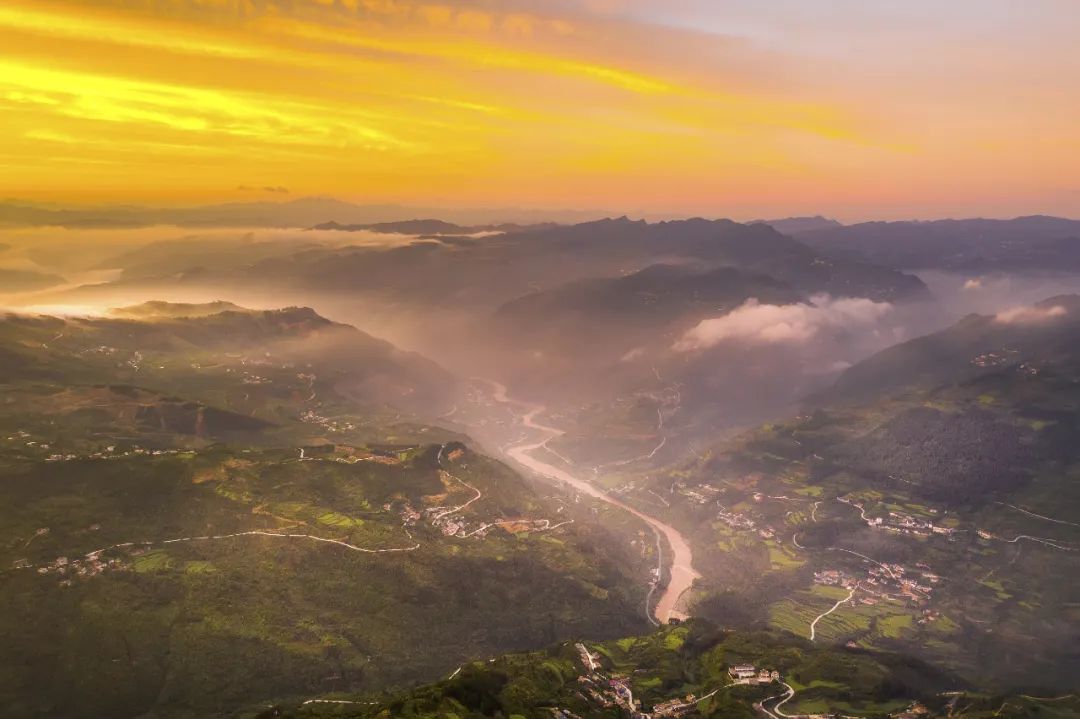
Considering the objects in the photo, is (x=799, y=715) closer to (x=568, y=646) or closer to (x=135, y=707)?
(x=568, y=646)

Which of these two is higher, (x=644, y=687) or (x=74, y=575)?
(x=74, y=575)

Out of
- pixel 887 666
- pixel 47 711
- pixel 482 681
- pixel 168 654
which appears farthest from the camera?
pixel 887 666

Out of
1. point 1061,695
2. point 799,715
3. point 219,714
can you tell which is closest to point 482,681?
point 219,714

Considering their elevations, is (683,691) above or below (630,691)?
below

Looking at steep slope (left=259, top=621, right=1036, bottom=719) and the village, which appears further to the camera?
the village

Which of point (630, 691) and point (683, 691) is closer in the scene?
point (630, 691)

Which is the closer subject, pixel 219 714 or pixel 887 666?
pixel 219 714

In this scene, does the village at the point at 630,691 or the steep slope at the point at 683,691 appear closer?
the steep slope at the point at 683,691

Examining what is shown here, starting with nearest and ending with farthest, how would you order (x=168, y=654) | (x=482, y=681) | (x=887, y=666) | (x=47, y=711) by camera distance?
1. (x=47, y=711)
2. (x=482, y=681)
3. (x=168, y=654)
4. (x=887, y=666)

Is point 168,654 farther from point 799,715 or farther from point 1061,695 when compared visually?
point 1061,695

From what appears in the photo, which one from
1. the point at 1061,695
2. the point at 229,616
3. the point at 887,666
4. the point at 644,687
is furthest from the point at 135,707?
the point at 1061,695
